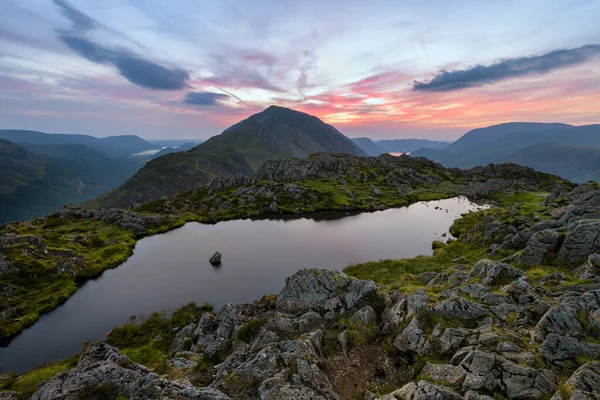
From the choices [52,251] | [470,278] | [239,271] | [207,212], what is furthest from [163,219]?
[470,278]

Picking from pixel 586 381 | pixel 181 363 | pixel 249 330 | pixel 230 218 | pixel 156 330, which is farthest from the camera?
pixel 230 218

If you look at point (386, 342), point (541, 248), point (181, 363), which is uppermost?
point (541, 248)

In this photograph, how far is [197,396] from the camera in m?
19.5

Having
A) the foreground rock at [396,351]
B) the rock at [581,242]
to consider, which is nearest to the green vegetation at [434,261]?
the rock at [581,242]

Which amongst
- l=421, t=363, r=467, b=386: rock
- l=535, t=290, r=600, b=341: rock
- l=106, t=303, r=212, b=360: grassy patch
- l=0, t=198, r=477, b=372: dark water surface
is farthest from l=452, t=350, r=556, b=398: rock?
l=0, t=198, r=477, b=372: dark water surface

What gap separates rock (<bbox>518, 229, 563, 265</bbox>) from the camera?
1553 inches

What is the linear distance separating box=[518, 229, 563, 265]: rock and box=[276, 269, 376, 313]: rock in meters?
24.3

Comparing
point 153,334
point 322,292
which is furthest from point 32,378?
point 322,292

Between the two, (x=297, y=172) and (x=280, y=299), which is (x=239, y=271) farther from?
(x=297, y=172)

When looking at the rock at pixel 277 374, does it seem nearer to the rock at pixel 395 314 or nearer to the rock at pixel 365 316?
the rock at pixel 365 316

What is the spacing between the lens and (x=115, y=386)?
69.7 ft

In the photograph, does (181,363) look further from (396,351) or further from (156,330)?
(396,351)

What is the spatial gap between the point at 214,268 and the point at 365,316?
43.9 metres

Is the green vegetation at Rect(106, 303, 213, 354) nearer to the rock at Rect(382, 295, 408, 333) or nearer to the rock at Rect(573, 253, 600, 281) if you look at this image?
the rock at Rect(382, 295, 408, 333)
